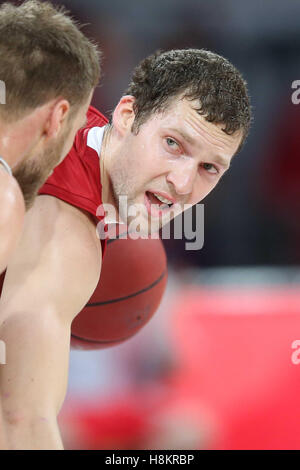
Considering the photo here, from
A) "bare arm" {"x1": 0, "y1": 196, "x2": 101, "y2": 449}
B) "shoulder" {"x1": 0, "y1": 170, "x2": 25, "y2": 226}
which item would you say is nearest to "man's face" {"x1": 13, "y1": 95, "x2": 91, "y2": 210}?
"shoulder" {"x1": 0, "y1": 170, "x2": 25, "y2": 226}

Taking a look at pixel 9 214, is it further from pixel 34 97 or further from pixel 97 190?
pixel 97 190

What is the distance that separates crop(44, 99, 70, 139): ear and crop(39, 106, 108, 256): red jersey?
58 centimetres

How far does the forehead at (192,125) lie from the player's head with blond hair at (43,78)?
0.62 meters

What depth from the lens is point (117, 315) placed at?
2.94 metres

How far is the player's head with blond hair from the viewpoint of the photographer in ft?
5.56

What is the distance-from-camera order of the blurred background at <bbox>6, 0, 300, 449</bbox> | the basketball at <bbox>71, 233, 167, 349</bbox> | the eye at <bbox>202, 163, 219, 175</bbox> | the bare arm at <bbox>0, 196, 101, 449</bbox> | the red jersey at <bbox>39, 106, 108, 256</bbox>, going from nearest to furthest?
the bare arm at <bbox>0, 196, 101, 449</bbox>, the red jersey at <bbox>39, 106, 108, 256</bbox>, the eye at <bbox>202, 163, 219, 175</bbox>, the basketball at <bbox>71, 233, 167, 349</bbox>, the blurred background at <bbox>6, 0, 300, 449</bbox>

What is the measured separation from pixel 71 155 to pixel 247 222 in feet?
10.2

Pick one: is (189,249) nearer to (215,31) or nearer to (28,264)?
(215,31)

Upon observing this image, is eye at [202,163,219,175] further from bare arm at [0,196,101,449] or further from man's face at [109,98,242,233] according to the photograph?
bare arm at [0,196,101,449]

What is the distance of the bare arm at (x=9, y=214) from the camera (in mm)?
1625

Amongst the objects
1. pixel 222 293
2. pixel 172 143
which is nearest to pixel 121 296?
pixel 172 143

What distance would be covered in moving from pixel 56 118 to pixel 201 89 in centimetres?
82

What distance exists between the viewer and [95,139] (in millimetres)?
2611

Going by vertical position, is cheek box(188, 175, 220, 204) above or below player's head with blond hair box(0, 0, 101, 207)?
below
